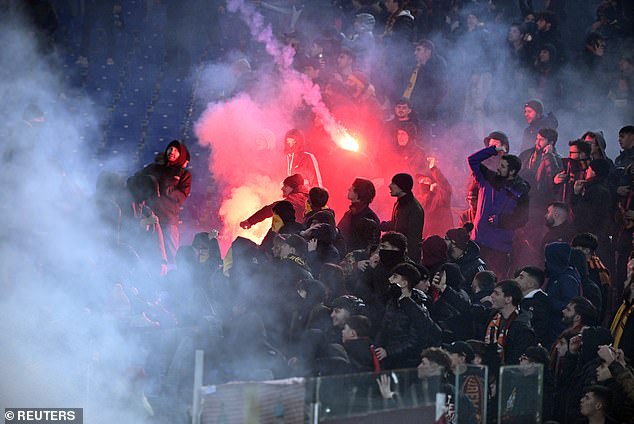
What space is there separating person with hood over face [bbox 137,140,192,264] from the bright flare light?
10.2 ft

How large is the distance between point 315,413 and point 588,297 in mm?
3693

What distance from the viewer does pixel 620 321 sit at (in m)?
7.43

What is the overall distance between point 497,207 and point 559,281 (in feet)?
4.76

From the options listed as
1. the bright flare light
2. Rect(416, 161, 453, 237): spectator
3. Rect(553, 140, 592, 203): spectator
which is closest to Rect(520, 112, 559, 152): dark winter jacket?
Rect(416, 161, 453, 237): spectator

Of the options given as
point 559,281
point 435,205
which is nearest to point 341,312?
point 559,281

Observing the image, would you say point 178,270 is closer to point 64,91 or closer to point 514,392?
point 514,392

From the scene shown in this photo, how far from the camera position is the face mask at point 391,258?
750 centimetres

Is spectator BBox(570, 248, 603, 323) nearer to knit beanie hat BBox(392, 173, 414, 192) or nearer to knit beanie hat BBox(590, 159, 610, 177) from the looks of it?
knit beanie hat BBox(590, 159, 610, 177)

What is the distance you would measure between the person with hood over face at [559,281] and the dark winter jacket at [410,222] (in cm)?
128

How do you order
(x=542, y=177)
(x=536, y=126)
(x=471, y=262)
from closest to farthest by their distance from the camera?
1. (x=471, y=262)
2. (x=542, y=177)
3. (x=536, y=126)

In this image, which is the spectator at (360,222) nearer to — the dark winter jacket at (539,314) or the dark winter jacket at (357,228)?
the dark winter jacket at (357,228)

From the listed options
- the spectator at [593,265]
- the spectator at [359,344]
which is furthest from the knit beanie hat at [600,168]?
the spectator at [359,344]

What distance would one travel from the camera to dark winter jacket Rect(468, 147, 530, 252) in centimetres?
898

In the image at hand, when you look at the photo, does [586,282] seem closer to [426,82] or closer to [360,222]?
[360,222]
